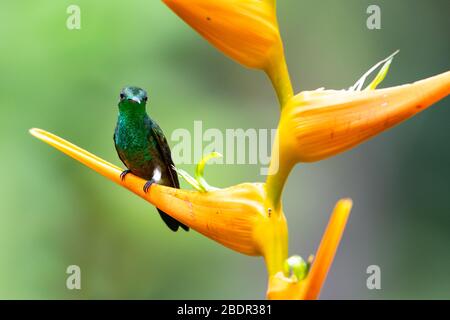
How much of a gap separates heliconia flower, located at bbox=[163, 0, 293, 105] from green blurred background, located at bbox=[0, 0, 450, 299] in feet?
4.60

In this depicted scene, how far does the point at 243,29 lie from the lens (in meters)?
0.79

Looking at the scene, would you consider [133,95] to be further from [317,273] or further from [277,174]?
[317,273]

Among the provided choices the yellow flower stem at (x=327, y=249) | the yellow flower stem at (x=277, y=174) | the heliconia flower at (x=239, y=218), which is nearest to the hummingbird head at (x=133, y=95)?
the heliconia flower at (x=239, y=218)

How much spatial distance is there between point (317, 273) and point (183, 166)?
1.39 metres

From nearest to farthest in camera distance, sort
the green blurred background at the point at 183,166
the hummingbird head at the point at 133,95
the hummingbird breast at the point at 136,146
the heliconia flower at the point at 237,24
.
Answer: the heliconia flower at the point at 237,24, the hummingbird head at the point at 133,95, the hummingbird breast at the point at 136,146, the green blurred background at the point at 183,166

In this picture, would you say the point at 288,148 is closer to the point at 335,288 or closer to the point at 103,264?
the point at 103,264

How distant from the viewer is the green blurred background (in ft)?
7.20

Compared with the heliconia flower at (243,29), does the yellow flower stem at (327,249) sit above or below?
below

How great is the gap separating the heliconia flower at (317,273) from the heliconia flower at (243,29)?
0.20 meters

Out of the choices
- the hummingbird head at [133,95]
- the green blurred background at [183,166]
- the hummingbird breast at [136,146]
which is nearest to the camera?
the hummingbird head at [133,95]

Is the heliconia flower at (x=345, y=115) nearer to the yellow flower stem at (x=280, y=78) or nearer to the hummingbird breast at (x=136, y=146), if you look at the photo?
the yellow flower stem at (x=280, y=78)

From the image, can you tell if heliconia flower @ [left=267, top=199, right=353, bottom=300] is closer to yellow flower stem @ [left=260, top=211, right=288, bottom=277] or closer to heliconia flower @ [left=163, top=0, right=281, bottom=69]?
yellow flower stem @ [left=260, top=211, right=288, bottom=277]

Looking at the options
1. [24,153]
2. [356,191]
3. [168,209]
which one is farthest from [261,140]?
[356,191]

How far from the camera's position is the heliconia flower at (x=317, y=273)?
0.67 m
